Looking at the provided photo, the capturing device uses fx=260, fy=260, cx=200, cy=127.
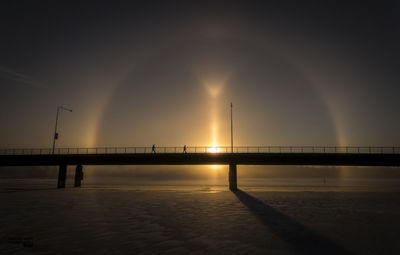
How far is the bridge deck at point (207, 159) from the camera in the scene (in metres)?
60.3

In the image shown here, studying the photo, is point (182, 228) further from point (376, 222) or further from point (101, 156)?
point (101, 156)

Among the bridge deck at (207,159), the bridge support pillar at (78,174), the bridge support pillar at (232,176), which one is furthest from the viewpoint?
the bridge support pillar at (78,174)

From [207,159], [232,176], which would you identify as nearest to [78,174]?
[207,159]

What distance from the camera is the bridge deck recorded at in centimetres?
6030

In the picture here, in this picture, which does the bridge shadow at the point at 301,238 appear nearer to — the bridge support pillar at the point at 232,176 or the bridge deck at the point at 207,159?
the bridge deck at the point at 207,159

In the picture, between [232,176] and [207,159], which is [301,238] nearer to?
[207,159]

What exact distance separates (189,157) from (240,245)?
52.1 meters

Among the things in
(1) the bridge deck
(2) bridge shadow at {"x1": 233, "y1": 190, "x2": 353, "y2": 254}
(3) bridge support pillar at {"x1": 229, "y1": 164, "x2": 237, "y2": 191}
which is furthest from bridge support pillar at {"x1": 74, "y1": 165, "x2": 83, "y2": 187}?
(2) bridge shadow at {"x1": 233, "y1": 190, "x2": 353, "y2": 254}

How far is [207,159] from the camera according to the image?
2598 inches

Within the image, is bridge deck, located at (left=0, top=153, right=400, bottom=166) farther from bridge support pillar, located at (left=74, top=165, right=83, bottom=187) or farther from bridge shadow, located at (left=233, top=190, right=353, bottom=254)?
bridge shadow, located at (left=233, top=190, right=353, bottom=254)

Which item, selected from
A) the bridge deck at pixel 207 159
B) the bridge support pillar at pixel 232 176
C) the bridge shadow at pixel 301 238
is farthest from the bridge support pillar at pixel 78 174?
the bridge shadow at pixel 301 238

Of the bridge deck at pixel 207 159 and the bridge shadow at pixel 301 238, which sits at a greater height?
the bridge deck at pixel 207 159

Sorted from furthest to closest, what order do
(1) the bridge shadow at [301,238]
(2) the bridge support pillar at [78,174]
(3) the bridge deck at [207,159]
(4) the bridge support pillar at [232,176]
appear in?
(2) the bridge support pillar at [78,174] → (4) the bridge support pillar at [232,176] → (3) the bridge deck at [207,159] → (1) the bridge shadow at [301,238]

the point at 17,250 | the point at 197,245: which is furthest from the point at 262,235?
the point at 17,250
